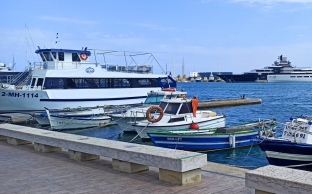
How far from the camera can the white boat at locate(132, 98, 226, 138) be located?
21.4 meters

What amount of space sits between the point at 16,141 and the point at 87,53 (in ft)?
77.3

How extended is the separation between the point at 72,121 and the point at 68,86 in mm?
5435

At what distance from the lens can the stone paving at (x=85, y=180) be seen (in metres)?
7.00

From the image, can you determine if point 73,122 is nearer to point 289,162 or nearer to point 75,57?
point 75,57

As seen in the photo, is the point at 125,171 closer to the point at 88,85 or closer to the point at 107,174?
the point at 107,174

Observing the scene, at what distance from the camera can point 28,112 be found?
31859 mm

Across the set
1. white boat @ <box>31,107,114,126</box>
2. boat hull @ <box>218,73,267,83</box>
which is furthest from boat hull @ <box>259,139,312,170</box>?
boat hull @ <box>218,73,267,83</box>

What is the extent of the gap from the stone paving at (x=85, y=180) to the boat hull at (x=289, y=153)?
640 cm

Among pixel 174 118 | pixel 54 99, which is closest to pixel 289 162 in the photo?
pixel 174 118

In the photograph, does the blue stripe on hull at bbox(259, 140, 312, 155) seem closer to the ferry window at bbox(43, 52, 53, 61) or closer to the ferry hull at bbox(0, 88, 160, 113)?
the ferry hull at bbox(0, 88, 160, 113)

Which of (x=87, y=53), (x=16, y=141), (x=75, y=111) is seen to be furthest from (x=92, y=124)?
(x=16, y=141)

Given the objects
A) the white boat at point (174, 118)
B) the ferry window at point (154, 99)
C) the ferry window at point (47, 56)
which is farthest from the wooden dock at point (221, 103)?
the white boat at point (174, 118)

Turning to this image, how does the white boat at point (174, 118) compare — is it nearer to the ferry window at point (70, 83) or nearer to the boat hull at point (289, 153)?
the boat hull at point (289, 153)

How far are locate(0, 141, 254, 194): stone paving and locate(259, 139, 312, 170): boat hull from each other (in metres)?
6.40
